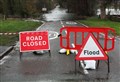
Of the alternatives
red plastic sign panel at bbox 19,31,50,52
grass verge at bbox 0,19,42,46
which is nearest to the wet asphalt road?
red plastic sign panel at bbox 19,31,50,52

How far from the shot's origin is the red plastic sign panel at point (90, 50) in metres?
11.1

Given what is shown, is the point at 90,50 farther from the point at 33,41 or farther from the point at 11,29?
the point at 11,29

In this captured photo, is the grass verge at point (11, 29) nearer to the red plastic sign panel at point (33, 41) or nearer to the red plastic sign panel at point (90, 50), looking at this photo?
the red plastic sign panel at point (33, 41)

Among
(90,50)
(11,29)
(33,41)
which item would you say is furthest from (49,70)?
(11,29)

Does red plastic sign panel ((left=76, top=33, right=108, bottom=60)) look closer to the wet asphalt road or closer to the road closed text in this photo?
the wet asphalt road

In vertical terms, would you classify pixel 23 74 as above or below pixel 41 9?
above

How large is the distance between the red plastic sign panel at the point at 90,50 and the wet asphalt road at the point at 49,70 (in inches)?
16.3

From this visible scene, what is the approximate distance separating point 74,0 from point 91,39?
70338 millimetres

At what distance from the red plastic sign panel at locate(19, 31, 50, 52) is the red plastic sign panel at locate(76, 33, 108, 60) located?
149 inches

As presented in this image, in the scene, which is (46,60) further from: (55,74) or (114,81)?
(114,81)

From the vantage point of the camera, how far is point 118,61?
13203 millimetres

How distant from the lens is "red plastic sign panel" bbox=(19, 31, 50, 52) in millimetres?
14570

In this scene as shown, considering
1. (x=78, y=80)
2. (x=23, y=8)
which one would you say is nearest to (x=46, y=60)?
(x=78, y=80)

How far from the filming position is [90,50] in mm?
11148
